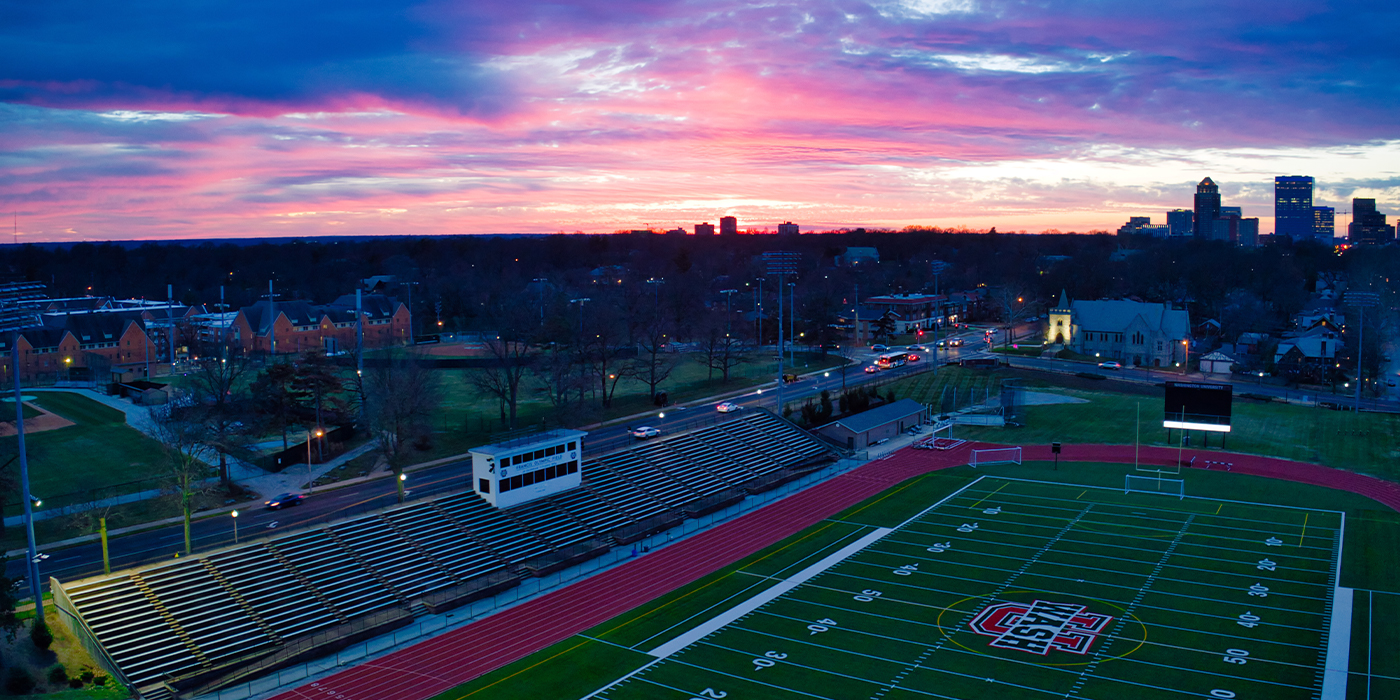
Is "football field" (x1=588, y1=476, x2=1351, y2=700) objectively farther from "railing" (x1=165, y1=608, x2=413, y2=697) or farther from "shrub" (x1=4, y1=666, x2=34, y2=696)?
"shrub" (x1=4, y1=666, x2=34, y2=696)

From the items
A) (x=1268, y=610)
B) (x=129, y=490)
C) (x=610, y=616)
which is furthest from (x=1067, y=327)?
(x=129, y=490)

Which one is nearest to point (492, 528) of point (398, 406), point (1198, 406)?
point (398, 406)

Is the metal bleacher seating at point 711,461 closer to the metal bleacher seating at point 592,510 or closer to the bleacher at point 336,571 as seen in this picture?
the bleacher at point 336,571

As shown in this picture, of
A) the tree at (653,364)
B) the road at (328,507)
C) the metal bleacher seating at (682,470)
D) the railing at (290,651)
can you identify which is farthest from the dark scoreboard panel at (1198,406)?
the railing at (290,651)


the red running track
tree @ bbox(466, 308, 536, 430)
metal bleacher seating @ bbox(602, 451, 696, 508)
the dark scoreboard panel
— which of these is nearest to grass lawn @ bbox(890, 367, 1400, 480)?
the red running track

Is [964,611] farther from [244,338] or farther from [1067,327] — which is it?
[244,338]

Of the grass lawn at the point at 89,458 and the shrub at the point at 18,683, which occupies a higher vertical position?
the grass lawn at the point at 89,458

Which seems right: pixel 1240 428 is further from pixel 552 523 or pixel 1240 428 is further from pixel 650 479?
pixel 552 523
